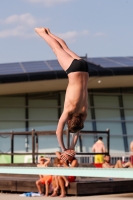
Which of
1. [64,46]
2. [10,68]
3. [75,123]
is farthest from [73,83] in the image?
[10,68]

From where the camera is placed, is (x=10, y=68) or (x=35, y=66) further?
(x=35, y=66)

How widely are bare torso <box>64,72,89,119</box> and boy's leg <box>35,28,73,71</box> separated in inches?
7.6

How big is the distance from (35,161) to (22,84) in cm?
1066

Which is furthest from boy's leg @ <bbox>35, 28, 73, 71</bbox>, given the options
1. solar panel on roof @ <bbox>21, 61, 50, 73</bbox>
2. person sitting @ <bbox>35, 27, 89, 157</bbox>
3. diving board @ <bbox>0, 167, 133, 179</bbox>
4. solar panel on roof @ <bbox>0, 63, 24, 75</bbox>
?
solar panel on roof @ <bbox>21, 61, 50, 73</bbox>

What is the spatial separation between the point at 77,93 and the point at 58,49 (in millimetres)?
794

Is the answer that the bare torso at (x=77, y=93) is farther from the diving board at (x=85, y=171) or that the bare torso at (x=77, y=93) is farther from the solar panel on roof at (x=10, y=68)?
the solar panel on roof at (x=10, y=68)

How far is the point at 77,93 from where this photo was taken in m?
7.73

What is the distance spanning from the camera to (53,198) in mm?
14398

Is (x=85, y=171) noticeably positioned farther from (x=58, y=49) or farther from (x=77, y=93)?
(x=58, y=49)

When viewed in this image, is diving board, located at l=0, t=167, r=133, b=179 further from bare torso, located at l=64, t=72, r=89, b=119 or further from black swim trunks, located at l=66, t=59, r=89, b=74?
black swim trunks, located at l=66, t=59, r=89, b=74

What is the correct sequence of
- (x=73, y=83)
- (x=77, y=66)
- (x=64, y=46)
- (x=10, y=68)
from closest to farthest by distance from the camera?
(x=77, y=66), (x=73, y=83), (x=64, y=46), (x=10, y=68)

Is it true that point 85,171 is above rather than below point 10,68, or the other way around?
below

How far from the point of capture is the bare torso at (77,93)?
25.0 ft

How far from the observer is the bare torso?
7621 millimetres
